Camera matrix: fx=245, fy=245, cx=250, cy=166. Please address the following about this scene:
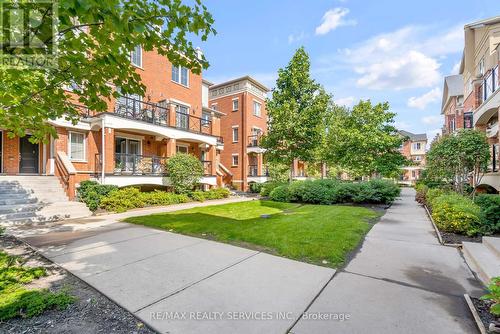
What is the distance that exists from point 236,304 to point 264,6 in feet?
33.5

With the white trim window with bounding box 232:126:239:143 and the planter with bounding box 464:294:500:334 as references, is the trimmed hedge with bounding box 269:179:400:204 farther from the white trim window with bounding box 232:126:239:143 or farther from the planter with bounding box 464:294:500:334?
the white trim window with bounding box 232:126:239:143

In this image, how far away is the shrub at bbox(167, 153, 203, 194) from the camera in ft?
49.2

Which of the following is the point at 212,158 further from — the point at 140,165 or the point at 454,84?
the point at 454,84

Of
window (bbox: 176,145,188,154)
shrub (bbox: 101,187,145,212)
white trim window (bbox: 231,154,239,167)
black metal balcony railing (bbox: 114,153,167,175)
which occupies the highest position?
window (bbox: 176,145,188,154)

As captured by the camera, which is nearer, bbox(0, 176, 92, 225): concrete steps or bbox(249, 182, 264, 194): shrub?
bbox(0, 176, 92, 225): concrete steps

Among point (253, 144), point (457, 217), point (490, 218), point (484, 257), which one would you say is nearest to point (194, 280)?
point (484, 257)

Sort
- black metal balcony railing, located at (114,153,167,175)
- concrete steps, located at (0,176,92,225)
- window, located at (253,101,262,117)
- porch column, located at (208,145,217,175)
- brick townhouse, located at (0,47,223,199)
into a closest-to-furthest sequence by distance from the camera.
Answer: concrete steps, located at (0,176,92,225) → brick townhouse, located at (0,47,223,199) → black metal balcony railing, located at (114,153,167,175) → porch column, located at (208,145,217,175) → window, located at (253,101,262,117)

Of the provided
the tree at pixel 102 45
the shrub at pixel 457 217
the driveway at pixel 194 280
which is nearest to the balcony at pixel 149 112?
the driveway at pixel 194 280

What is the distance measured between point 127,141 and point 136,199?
211 inches

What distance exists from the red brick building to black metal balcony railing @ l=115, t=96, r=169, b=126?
920cm

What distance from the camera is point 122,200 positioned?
11.8 m

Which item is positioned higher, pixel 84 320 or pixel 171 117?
pixel 171 117

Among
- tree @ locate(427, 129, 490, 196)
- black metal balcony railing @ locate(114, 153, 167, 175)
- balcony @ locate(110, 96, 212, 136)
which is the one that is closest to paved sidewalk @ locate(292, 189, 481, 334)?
tree @ locate(427, 129, 490, 196)

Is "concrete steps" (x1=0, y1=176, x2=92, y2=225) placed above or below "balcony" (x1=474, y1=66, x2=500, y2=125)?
below
